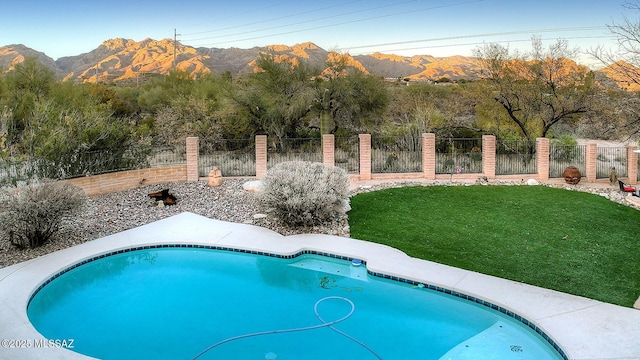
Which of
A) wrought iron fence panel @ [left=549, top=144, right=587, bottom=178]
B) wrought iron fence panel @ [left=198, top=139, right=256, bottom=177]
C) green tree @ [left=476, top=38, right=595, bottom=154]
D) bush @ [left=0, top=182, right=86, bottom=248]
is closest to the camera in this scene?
bush @ [left=0, top=182, right=86, bottom=248]

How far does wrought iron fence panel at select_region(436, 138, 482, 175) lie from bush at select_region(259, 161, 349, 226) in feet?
23.4

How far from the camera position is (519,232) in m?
11.8

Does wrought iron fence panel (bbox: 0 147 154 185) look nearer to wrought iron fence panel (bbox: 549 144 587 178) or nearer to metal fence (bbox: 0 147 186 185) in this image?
metal fence (bbox: 0 147 186 185)

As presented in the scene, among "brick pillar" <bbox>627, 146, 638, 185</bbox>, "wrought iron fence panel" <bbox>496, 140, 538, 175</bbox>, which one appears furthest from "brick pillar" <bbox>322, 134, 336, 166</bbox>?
"brick pillar" <bbox>627, 146, 638, 185</bbox>

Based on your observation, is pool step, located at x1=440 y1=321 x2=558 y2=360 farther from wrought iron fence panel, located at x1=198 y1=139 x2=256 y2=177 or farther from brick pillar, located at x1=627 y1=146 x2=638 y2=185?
brick pillar, located at x1=627 y1=146 x2=638 y2=185

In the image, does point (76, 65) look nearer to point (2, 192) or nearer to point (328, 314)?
point (2, 192)

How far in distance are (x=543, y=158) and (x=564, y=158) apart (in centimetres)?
136

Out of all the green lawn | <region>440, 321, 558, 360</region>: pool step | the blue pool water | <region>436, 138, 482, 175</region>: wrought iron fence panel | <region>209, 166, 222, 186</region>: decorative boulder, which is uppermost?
<region>436, 138, 482, 175</region>: wrought iron fence panel

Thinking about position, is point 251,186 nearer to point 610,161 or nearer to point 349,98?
point 349,98

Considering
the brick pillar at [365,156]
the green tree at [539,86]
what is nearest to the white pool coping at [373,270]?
the brick pillar at [365,156]

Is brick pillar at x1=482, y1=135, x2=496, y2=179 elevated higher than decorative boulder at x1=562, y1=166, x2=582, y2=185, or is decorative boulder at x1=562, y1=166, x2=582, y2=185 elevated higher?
brick pillar at x1=482, y1=135, x2=496, y2=179

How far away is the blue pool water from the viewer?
699 centimetres

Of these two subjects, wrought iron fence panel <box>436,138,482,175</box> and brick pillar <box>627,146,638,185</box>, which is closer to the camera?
brick pillar <box>627,146,638,185</box>

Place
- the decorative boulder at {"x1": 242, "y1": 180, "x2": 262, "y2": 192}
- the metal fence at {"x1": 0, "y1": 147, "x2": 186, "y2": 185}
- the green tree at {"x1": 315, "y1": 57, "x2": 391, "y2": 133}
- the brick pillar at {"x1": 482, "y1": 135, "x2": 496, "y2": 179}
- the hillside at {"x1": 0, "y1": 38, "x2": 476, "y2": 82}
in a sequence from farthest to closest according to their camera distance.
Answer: the hillside at {"x1": 0, "y1": 38, "x2": 476, "y2": 82} → the green tree at {"x1": 315, "y1": 57, "x2": 391, "y2": 133} → the brick pillar at {"x1": 482, "y1": 135, "x2": 496, "y2": 179} → the decorative boulder at {"x1": 242, "y1": 180, "x2": 262, "y2": 192} → the metal fence at {"x1": 0, "y1": 147, "x2": 186, "y2": 185}
